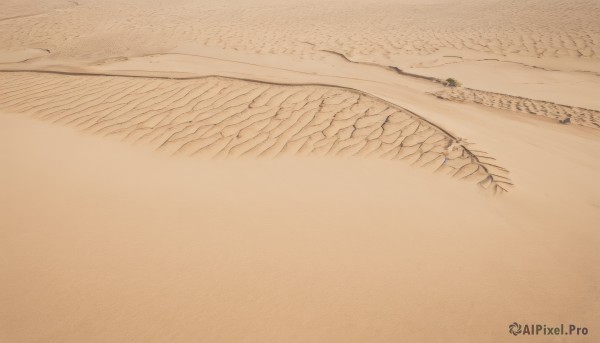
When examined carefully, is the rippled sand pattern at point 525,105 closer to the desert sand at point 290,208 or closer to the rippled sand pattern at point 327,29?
the desert sand at point 290,208

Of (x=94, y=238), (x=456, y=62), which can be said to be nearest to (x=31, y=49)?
(x=94, y=238)

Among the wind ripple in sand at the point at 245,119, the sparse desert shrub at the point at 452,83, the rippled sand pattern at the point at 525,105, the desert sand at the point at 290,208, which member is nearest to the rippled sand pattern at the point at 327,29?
the sparse desert shrub at the point at 452,83

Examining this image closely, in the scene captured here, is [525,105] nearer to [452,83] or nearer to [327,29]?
[452,83]

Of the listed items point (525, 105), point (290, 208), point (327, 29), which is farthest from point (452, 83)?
point (327, 29)

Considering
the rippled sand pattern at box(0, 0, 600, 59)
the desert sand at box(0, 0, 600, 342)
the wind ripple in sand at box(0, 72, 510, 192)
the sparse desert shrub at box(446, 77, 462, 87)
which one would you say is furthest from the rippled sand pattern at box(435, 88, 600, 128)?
the rippled sand pattern at box(0, 0, 600, 59)

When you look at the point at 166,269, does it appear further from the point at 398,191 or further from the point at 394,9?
the point at 394,9
